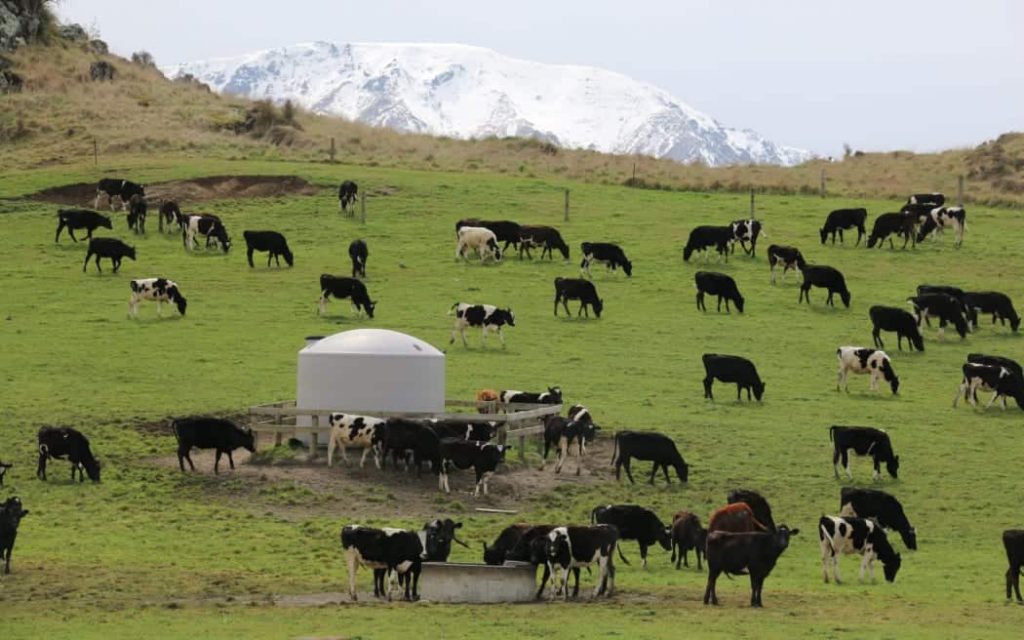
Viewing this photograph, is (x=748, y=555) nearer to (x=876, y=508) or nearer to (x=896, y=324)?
(x=876, y=508)

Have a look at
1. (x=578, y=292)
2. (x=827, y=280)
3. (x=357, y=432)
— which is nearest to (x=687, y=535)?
(x=357, y=432)

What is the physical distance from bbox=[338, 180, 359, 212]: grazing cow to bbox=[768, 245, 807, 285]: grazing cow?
Answer: 1729 cm

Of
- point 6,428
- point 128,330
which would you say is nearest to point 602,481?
point 6,428

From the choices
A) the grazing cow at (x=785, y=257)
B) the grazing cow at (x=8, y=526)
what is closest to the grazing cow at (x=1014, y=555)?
the grazing cow at (x=8, y=526)

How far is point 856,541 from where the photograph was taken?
90.7 ft

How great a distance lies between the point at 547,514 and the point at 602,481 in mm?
2918

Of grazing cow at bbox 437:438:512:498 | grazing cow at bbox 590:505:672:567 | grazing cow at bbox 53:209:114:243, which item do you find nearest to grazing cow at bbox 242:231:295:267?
grazing cow at bbox 53:209:114:243

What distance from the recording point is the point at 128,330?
4809cm

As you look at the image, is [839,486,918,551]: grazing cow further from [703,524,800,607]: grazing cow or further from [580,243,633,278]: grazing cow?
[580,243,633,278]: grazing cow

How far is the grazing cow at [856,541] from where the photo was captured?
90.1ft

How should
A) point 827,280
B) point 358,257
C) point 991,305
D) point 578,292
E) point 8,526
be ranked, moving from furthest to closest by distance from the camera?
1. point 358,257
2. point 827,280
3. point 578,292
4. point 991,305
5. point 8,526

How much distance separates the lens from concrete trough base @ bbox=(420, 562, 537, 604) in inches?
993

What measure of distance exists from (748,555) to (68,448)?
14.5 meters

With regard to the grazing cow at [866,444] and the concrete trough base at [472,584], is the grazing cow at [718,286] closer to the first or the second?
the grazing cow at [866,444]
